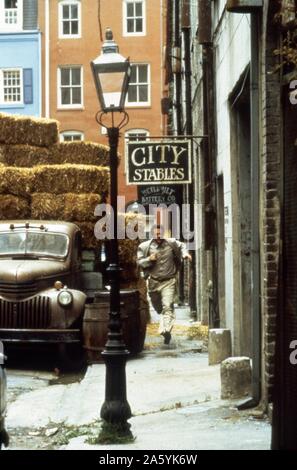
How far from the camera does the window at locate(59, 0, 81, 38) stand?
5434cm

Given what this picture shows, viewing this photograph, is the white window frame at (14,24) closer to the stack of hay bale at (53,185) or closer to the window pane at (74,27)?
the window pane at (74,27)

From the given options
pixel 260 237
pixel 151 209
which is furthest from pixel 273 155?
pixel 151 209

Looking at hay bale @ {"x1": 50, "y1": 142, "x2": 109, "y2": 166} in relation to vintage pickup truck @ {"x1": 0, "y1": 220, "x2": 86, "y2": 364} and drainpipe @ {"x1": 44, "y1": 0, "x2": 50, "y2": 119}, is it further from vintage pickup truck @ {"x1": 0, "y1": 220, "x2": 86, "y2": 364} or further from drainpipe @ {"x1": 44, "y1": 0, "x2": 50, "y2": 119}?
drainpipe @ {"x1": 44, "y1": 0, "x2": 50, "y2": 119}

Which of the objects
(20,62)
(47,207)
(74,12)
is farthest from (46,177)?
(74,12)

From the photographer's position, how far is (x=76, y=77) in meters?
55.6

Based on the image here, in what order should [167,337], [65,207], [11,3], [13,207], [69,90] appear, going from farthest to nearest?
[69,90], [11,3], [13,207], [65,207], [167,337]

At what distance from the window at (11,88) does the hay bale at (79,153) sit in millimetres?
31410

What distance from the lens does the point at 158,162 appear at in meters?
16.2

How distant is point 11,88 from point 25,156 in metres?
32.7

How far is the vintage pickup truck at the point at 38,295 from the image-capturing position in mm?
15742

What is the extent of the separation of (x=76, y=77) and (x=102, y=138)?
3269 millimetres

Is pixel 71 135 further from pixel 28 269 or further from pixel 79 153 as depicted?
pixel 28 269

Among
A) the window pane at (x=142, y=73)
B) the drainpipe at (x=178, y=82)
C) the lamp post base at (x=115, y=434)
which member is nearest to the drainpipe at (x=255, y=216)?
the lamp post base at (x=115, y=434)

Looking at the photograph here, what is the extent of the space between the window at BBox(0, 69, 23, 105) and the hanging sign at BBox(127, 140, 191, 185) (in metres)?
39.1
